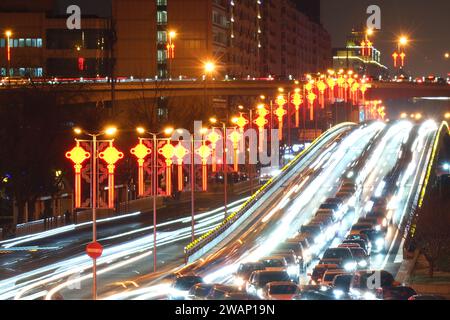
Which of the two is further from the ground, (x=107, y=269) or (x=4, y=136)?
(x=4, y=136)

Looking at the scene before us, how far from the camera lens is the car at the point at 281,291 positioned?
38.3 meters

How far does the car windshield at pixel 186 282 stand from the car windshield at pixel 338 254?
8.98 meters

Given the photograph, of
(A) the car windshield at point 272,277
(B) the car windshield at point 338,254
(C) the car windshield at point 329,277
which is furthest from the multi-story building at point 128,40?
(A) the car windshield at point 272,277

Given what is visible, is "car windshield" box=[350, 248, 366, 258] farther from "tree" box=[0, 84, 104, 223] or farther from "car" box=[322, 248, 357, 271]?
"tree" box=[0, 84, 104, 223]

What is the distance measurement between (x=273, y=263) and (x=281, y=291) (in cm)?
1038

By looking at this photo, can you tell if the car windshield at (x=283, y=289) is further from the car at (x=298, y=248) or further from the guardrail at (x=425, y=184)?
the guardrail at (x=425, y=184)

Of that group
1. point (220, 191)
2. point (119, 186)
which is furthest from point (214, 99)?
point (119, 186)

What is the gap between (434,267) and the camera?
193 feet

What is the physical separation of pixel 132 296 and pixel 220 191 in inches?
2775

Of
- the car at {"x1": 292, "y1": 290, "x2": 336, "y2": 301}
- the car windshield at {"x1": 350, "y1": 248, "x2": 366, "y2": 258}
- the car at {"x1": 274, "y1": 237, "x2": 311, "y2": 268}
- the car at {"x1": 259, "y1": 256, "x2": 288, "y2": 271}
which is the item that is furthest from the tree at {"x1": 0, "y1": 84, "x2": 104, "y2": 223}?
the car at {"x1": 292, "y1": 290, "x2": 336, "y2": 301}

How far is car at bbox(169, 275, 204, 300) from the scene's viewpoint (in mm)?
43119

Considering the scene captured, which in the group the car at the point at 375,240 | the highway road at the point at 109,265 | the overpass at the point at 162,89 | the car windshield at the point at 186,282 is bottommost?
the highway road at the point at 109,265
